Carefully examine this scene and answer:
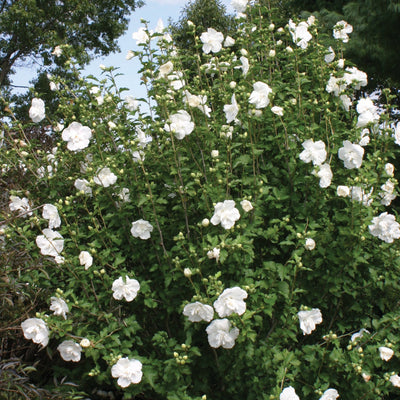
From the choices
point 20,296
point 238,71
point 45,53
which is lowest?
point 45,53

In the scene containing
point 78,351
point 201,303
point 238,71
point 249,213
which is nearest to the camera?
point 201,303

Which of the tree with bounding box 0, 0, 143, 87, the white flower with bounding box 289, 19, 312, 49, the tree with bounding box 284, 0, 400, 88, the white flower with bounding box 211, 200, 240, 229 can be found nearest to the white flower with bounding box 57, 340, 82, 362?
the white flower with bounding box 211, 200, 240, 229

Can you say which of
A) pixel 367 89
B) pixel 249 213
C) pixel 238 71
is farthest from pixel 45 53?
pixel 249 213

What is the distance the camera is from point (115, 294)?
2.70 metres

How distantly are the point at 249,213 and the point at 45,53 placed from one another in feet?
55.6

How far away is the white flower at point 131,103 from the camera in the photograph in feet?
11.2

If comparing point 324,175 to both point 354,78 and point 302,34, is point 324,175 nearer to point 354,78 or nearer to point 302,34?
point 354,78

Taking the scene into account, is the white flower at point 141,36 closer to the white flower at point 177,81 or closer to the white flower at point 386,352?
the white flower at point 177,81

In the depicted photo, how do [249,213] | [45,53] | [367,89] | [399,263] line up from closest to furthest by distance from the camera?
1. [249,213]
2. [399,263]
3. [367,89]
4. [45,53]

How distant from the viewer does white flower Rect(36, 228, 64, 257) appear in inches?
109

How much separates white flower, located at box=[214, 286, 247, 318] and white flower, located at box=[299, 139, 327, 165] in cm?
103

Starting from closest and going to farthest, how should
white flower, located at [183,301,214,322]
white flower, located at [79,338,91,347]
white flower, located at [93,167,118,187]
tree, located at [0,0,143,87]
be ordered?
white flower, located at [183,301,214,322] < white flower, located at [79,338,91,347] < white flower, located at [93,167,118,187] < tree, located at [0,0,143,87]

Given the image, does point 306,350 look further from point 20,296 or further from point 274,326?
point 20,296

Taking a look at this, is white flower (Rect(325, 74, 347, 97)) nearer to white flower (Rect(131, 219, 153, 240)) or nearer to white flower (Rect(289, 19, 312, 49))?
white flower (Rect(289, 19, 312, 49))
